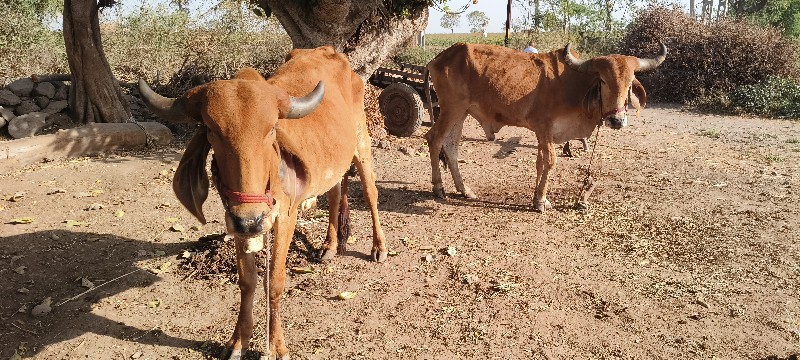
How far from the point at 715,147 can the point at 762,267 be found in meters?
6.13

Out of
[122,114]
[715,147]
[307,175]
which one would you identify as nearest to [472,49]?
[307,175]

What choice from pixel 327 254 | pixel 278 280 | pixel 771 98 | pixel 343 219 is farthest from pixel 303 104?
pixel 771 98

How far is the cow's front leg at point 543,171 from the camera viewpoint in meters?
7.44

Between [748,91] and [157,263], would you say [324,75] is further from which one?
[748,91]

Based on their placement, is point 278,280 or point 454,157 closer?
point 278,280

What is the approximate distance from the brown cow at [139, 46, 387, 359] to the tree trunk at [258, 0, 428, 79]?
13.6ft

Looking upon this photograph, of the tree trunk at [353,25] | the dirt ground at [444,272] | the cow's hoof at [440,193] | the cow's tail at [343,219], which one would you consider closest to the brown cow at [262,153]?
the cow's tail at [343,219]

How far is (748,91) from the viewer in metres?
15.8

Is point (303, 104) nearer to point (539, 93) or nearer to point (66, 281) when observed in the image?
point (66, 281)

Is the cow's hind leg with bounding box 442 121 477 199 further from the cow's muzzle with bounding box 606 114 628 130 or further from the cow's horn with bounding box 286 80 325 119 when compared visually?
the cow's horn with bounding box 286 80 325 119

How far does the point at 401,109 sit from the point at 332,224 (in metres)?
5.76

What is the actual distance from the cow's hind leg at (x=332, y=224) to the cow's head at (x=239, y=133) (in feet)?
7.80

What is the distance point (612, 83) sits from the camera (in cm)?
700

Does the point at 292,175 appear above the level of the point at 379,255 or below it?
above
